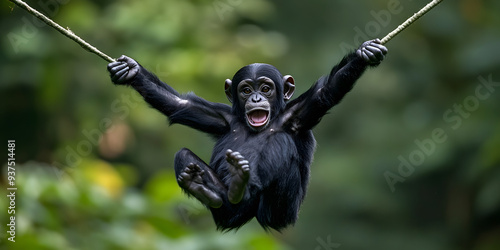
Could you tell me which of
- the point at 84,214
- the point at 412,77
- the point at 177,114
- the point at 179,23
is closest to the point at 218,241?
the point at 84,214

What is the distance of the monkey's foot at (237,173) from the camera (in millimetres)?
5277

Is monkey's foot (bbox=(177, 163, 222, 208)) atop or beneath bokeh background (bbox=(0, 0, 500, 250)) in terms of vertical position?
beneath

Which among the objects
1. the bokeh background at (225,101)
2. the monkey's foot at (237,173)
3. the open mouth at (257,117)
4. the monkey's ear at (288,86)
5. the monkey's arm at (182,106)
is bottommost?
the monkey's foot at (237,173)

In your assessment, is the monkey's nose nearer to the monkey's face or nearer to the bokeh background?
the monkey's face

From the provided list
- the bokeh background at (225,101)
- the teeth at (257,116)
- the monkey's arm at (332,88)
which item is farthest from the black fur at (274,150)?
the bokeh background at (225,101)

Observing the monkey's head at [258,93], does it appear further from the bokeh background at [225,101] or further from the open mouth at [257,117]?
the bokeh background at [225,101]

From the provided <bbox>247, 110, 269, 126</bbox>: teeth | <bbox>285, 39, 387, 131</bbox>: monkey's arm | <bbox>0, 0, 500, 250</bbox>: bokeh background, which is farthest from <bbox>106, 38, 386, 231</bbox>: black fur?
<bbox>0, 0, 500, 250</bbox>: bokeh background

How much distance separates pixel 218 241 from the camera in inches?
388

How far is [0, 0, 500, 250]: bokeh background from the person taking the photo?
1009 cm

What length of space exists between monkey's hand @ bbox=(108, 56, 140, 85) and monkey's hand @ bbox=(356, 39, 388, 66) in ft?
5.99

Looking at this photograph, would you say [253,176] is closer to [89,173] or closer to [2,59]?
[89,173]

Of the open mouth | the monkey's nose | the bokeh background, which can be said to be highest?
the bokeh background

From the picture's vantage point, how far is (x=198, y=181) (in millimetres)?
5508

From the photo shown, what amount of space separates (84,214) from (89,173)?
60 centimetres
